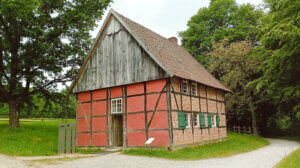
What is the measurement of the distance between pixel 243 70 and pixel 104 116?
1682 centimetres

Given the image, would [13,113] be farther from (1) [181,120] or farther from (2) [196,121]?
(2) [196,121]

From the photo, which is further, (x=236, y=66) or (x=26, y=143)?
(x=236, y=66)

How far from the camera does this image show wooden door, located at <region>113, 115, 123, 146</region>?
16984 millimetres

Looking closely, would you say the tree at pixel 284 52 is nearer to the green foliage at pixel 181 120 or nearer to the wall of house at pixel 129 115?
the green foliage at pixel 181 120

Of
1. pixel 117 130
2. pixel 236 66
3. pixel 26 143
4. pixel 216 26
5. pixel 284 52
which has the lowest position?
pixel 26 143

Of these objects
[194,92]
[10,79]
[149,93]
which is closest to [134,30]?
[149,93]

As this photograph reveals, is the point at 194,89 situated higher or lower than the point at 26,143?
higher

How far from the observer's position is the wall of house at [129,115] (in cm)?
1463

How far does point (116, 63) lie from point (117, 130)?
4.69 metres

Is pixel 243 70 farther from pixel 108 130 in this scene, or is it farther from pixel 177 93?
pixel 108 130

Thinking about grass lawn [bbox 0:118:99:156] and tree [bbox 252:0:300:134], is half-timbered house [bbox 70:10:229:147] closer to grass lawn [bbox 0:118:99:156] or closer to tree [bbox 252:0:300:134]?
grass lawn [bbox 0:118:99:156]

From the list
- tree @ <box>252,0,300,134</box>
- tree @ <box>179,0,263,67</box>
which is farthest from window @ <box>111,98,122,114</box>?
tree @ <box>179,0,263,67</box>

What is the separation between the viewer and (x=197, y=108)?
57.9 feet

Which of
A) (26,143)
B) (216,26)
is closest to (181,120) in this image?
(26,143)
